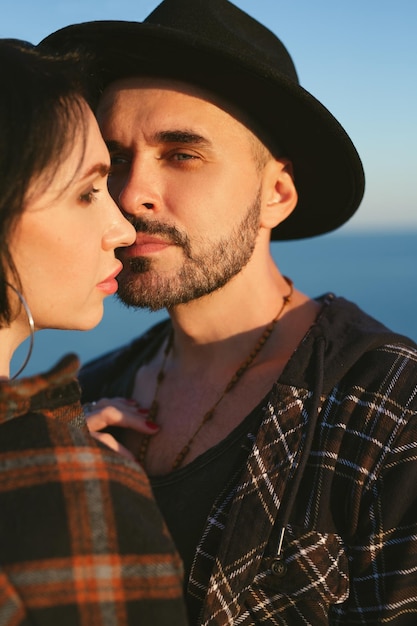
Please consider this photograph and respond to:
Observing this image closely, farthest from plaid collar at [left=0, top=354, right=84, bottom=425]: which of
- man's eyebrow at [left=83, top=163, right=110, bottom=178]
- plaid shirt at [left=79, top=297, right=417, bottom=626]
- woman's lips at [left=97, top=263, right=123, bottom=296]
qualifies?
plaid shirt at [left=79, top=297, right=417, bottom=626]

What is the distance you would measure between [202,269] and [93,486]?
1536 mm

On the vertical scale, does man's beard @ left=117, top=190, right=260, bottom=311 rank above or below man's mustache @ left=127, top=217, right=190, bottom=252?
below

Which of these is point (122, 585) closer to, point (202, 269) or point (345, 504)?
point (345, 504)

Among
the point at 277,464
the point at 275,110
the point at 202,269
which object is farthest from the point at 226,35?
the point at 277,464

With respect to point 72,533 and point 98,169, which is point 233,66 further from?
point 72,533

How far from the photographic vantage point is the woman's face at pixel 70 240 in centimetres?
202

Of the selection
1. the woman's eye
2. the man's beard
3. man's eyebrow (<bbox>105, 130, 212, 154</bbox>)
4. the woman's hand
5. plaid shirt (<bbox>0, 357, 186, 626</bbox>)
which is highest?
man's eyebrow (<bbox>105, 130, 212, 154</bbox>)

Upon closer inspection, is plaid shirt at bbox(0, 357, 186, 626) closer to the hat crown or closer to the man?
the man

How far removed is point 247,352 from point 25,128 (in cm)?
163

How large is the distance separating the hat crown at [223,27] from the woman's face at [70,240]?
34.7 inches

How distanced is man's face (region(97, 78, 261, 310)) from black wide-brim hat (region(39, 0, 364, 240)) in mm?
103

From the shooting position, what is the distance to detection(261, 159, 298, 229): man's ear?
3.38 m

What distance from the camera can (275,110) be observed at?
3.12 m

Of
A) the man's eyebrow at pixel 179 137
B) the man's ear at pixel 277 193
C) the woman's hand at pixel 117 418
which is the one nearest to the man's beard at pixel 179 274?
the man's ear at pixel 277 193
